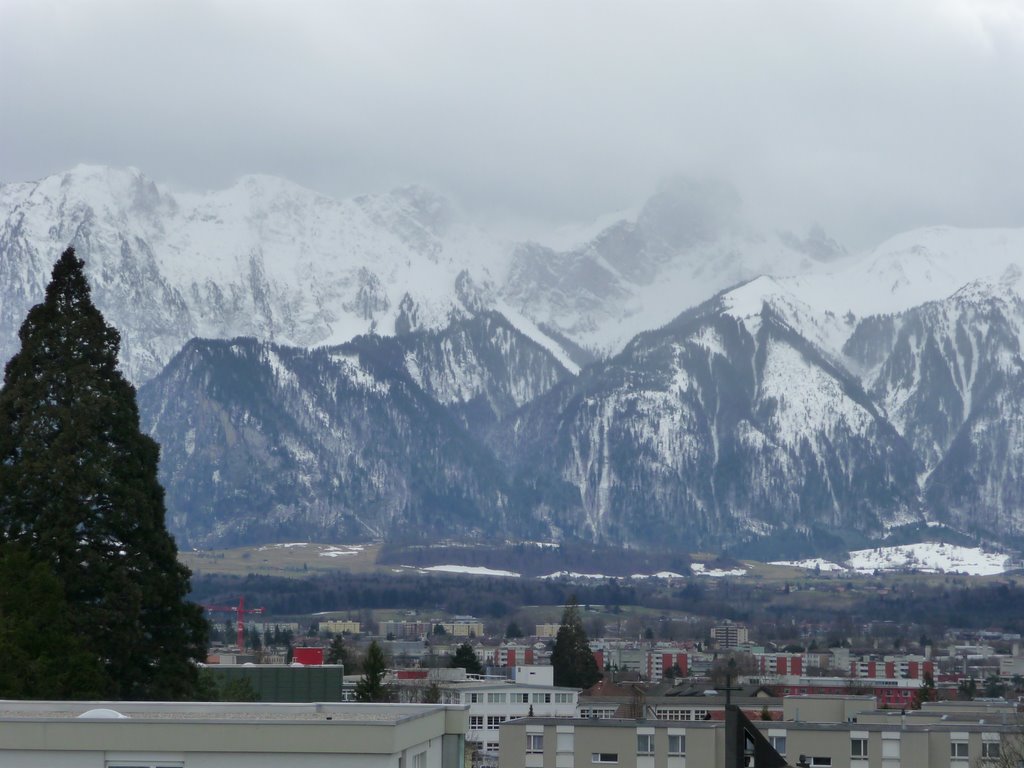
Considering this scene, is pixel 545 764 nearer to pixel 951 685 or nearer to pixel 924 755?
pixel 924 755

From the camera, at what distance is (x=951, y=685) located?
166 metres

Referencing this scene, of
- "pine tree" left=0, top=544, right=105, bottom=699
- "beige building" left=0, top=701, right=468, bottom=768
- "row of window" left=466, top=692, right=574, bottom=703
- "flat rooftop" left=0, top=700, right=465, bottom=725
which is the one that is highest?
"pine tree" left=0, top=544, right=105, bottom=699

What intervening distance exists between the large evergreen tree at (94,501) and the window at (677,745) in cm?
1760

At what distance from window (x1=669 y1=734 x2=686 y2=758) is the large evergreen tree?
17.6 meters

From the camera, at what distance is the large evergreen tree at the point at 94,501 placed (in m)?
46.2

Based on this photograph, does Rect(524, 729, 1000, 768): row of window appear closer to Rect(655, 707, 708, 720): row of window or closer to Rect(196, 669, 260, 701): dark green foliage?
Rect(196, 669, 260, 701): dark green foliage

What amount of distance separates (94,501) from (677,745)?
2179cm

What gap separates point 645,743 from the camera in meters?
61.4

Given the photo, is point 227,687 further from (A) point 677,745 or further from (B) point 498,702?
(B) point 498,702

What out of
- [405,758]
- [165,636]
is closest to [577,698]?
[165,636]

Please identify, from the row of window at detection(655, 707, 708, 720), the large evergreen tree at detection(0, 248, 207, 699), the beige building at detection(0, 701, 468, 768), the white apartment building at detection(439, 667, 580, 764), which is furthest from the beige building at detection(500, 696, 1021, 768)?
the row of window at detection(655, 707, 708, 720)

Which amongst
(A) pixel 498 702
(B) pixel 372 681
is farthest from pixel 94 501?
(A) pixel 498 702

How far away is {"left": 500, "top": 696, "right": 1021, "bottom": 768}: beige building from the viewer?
6072cm

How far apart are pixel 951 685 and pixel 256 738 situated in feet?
476
